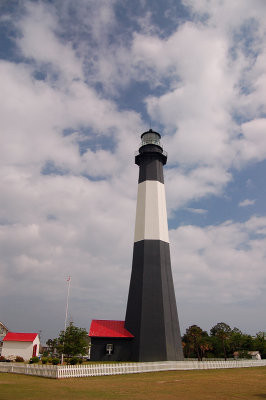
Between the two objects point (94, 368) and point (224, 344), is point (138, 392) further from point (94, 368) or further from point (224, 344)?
point (224, 344)

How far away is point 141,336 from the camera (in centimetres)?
3117

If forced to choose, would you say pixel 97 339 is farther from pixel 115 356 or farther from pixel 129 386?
pixel 129 386

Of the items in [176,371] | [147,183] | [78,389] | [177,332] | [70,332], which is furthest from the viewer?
[147,183]

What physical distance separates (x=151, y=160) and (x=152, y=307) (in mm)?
18236

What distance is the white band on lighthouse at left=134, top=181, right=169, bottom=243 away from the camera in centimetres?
3544

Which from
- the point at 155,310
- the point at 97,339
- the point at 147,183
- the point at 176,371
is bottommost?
the point at 176,371

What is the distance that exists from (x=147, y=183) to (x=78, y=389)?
25.5 meters

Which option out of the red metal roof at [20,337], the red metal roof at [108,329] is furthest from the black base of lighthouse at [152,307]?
the red metal roof at [20,337]

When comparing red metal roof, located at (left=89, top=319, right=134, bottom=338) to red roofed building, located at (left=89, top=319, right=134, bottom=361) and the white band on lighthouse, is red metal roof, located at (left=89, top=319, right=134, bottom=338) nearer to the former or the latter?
red roofed building, located at (left=89, top=319, right=134, bottom=361)

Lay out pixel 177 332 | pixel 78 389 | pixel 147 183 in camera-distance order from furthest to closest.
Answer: pixel 147 183 → pixel 177 332 → pixel 78 389

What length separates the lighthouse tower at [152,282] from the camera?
31.2 meters

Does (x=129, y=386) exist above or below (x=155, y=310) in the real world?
below

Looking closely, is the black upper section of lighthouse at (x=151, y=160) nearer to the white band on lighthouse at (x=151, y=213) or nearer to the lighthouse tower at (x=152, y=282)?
the lighthouse tower at (x=152, y=282)

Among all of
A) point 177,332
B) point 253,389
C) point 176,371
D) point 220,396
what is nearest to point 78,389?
point 220,396
